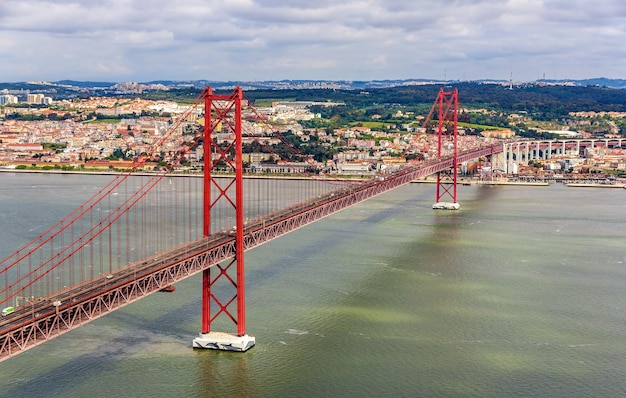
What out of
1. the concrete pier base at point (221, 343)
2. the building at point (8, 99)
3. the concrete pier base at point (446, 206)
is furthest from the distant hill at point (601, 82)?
the concrete pier base at point (221, 343)

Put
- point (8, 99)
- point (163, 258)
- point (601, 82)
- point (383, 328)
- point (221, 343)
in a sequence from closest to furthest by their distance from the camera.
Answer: point (163, 258) → point (221, 343) → point (383, 328) → point (8, 99) → point (601, 82)

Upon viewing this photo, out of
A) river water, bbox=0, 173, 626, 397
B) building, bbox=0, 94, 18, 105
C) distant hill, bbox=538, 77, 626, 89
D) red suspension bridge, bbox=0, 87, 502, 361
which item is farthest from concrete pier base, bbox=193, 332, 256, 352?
distant hill, bbox=538, 77, 626, 89

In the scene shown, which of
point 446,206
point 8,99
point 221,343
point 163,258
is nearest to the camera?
point 163,258

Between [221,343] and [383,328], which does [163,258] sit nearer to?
[221,343]

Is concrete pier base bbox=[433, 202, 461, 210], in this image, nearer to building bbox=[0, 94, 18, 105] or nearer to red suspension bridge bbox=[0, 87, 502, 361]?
red suspension bridge bbox=[0, 87, 502, 361]

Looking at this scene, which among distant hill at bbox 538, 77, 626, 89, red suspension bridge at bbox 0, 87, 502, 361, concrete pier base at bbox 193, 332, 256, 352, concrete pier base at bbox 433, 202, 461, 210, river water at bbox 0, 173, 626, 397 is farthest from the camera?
distant hill at bbox 538, 77, 626, 89

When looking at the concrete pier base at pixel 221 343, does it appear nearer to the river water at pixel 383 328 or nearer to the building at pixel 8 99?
the river water at pixel 383 328

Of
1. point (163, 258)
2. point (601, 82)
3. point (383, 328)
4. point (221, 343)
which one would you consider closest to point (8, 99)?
point (163, 258)

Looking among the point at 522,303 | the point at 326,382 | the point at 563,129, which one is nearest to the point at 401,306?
the point at 522,303

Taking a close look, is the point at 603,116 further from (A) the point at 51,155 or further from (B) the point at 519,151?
(A) the point at 51,155
